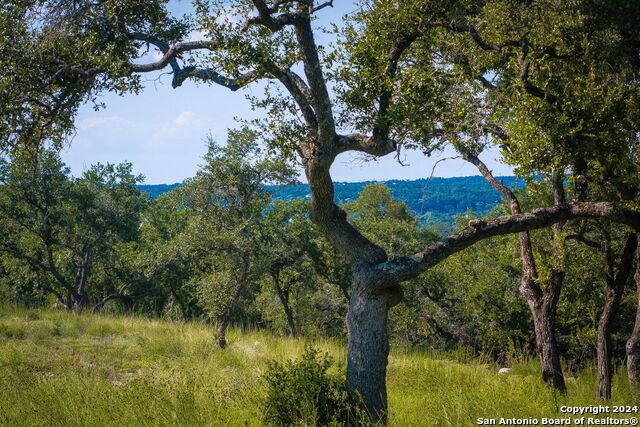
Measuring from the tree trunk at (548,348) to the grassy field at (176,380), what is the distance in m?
0.35

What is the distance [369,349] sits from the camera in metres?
7.30

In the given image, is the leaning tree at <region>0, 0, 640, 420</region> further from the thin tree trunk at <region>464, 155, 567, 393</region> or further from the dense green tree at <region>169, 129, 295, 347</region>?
the dense green tree at <region>169, 129, 295, 347</region>

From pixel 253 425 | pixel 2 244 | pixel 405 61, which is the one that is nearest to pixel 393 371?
pixel 253 425

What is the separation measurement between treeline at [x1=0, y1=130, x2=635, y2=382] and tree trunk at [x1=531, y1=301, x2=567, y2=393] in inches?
35.0

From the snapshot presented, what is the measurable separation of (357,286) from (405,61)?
4.82 m

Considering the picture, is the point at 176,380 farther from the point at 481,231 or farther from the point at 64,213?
the point at 64,213

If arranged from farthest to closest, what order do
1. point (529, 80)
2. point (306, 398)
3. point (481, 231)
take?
point (529, 80), point (481, 231), point (306, 398)

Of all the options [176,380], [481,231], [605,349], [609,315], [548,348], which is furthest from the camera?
[548,348]

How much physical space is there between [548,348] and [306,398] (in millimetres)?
5817

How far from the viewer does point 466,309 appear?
19.9 meters

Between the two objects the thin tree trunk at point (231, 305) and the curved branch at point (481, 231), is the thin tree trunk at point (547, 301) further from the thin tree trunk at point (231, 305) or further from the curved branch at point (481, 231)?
the thin tree trunk at point (231, 305)

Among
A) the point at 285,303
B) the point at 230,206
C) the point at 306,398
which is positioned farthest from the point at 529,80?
the point at 285,303

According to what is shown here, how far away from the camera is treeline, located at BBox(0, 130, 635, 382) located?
15.7m

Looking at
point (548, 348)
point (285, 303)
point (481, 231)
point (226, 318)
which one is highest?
point (481, 231)
